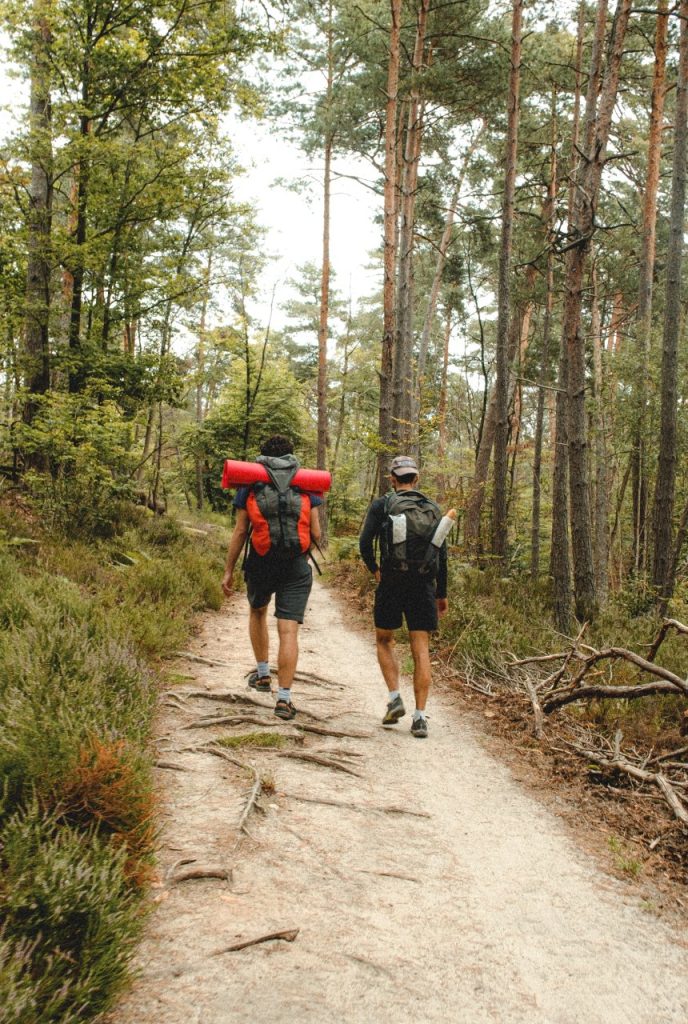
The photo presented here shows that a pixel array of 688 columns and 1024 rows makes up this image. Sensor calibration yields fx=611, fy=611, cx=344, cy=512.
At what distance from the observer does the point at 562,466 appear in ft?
43.7

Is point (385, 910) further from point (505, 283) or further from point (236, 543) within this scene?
point (505, 283)

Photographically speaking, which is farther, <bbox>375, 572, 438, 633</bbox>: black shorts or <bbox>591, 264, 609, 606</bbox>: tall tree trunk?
<bbox>591, 264, 609, 606</bbox>: tall tree trunk

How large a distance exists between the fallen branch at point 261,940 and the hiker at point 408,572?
106 inches

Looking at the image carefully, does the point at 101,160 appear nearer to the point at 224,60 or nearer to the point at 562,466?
the point at 224,60

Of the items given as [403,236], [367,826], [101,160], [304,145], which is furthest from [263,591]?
[304,145]

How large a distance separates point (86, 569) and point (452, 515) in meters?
4.81

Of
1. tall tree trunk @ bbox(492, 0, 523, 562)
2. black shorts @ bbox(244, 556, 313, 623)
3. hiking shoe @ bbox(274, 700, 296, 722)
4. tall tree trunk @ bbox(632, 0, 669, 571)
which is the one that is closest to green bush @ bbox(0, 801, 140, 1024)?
hiking shoe @ bbox(274, 700, 296, 722)

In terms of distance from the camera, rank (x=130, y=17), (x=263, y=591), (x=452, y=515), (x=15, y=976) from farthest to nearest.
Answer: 1. (x=130, y=17)
2. (x=263, y=591)
3. (x=452, y=515)
4. (x=15, y=976)

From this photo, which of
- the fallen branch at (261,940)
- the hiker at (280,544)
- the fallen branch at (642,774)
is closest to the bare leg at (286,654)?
the hiker at (280,544)

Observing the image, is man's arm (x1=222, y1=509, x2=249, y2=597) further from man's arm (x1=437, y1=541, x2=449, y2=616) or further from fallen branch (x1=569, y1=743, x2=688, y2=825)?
fallen branch (x1=569, y1=743, x2=688, y2=825)

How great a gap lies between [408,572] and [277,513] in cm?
114

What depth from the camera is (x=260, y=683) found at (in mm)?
5375

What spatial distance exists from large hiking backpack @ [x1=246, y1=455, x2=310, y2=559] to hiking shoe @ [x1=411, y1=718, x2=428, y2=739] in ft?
5.64

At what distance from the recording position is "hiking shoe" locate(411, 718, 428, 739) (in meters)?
5.04
